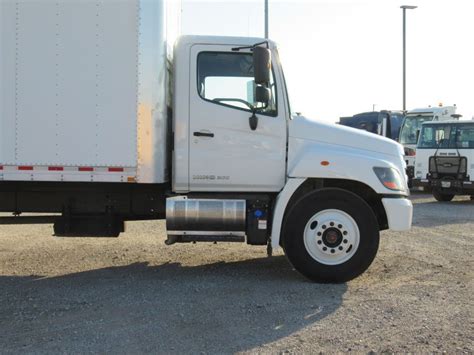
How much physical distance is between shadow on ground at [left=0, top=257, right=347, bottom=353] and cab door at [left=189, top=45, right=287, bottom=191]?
1.23m

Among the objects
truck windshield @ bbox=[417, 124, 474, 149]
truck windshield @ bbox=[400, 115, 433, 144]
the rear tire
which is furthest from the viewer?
truck windshield @ bbox=[400, 115, 433, 144]

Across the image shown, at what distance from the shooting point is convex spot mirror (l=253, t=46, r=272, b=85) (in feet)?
19.6

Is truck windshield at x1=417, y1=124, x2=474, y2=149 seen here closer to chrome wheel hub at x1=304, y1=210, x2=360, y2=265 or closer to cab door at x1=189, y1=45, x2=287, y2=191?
chrome wheel hub at x1=304, y1=210, x2=360, y2=265

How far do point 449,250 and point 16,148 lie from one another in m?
6.64

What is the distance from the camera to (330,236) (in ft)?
20.8

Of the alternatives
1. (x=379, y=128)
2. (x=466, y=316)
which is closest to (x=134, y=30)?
(x=466, y=316)

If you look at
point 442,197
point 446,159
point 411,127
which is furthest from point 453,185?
point 411,127

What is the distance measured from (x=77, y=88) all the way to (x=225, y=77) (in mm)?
1765

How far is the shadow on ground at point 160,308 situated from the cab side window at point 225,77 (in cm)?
226

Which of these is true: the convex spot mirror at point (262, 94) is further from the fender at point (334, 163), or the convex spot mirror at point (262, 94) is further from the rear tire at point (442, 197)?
the rear tire at point (442, 197)

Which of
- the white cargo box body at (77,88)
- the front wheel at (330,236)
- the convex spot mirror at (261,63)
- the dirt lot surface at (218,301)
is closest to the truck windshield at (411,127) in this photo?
the dirt lot surface at (218,301)

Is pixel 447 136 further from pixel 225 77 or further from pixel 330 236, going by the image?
pixel 225 77

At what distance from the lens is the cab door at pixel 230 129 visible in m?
6.44

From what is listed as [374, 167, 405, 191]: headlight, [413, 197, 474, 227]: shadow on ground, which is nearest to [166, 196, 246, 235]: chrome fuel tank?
[374, 167, 405, 191]: headlight
